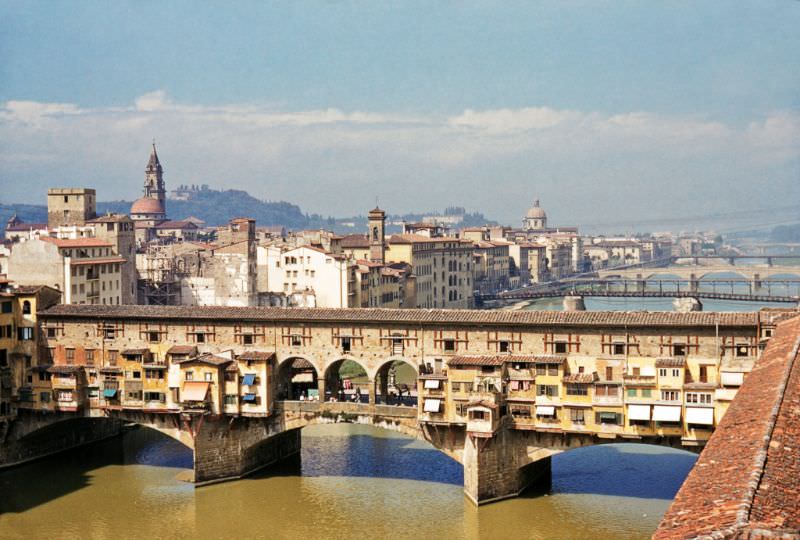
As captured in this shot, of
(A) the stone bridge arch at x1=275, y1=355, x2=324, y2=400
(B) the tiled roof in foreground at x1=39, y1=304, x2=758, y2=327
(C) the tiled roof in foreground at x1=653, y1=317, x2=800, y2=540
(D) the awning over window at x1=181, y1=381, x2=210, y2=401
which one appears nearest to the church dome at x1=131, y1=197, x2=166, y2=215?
(A) the stone bridge arch at x1=275, y1=355, x2=324, y2=400

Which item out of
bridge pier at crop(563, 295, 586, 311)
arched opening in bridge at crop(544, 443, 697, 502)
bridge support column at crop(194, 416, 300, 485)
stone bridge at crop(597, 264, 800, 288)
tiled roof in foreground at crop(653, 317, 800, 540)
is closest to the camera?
tiled roof in foreground at crop(653, 317, 800, 540)

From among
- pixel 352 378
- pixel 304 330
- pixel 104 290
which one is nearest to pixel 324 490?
pixel 304 330

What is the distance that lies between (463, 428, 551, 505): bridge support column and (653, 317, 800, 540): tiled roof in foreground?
40.6 feet

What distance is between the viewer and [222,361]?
116 ft

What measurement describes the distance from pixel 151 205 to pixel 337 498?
125780mm

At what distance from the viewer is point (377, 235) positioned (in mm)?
81188

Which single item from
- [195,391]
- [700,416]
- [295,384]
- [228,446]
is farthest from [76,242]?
[700,416]

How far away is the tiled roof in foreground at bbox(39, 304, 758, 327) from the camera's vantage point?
31547 millimetres

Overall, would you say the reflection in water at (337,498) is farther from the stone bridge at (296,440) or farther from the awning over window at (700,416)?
the awning over window at (700,416)

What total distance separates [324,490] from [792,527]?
965 inches

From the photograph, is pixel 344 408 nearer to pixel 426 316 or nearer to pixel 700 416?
pixel 426 316

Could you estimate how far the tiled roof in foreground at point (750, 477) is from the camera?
37.1 ft

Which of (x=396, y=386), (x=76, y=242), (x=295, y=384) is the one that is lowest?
(x=396, y=386)

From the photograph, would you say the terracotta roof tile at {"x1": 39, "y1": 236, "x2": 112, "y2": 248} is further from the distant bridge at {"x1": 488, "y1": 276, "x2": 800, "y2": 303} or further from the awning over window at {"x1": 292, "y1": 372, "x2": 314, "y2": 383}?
the distant bridge at {"x1": 488, "y1": 276, "x2": 800, "y2": 303}
